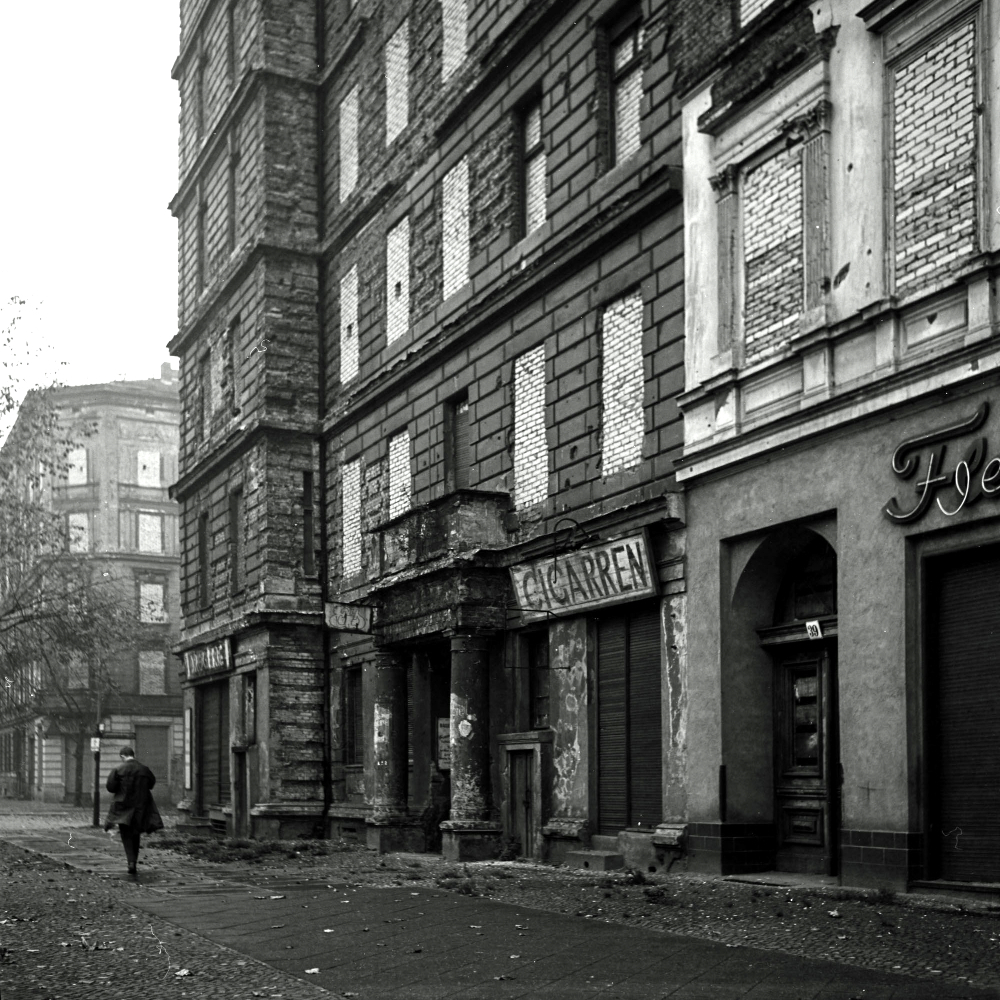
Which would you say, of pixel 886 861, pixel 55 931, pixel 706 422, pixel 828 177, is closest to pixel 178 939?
pixel 55 931

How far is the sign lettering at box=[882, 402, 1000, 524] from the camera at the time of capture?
43.8 ft

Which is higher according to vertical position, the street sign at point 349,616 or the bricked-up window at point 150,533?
the bricked-up window at point 150,533

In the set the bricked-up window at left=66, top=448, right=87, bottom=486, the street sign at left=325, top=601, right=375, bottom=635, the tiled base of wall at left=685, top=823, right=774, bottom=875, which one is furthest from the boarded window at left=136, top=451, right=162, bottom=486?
the tiled base of wall at left=685, top=823, right=774, bottom=875

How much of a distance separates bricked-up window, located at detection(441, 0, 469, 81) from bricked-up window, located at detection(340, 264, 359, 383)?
5533 mm

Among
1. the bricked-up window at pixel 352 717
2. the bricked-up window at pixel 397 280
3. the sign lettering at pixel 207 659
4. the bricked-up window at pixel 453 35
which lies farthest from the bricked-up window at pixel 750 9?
the sign lettering at pixel 207 659

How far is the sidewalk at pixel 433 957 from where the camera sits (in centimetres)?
937

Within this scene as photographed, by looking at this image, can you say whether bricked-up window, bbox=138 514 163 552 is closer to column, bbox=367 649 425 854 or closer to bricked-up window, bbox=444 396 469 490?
column, bbox=367 649 425 854

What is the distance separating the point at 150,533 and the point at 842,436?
6204 centimetres

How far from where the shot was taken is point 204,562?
3775 cm

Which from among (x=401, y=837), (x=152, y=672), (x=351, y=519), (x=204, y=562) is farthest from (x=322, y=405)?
(x=152, y=672)

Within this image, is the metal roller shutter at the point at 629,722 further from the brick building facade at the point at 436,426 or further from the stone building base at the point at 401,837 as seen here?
the stone building base at the point at 401,837

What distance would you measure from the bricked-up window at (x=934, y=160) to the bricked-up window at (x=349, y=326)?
16.5 meters

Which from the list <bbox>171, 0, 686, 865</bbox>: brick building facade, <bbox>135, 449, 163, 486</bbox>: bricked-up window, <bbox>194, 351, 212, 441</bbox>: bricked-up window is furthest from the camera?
<bbox>135, 449, 163, 486</bbox>: bricked-up window

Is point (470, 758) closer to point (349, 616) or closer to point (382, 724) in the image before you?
point (382, 724)
